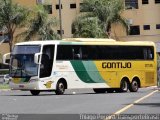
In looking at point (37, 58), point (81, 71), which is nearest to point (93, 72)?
point (81, 71)

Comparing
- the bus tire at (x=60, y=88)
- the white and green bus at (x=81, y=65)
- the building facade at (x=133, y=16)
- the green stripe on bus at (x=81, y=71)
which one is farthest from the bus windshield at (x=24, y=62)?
the building facade at (x=133, y=16)

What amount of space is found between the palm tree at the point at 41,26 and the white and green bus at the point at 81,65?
86.7 ft

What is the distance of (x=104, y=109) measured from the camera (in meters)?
20.2

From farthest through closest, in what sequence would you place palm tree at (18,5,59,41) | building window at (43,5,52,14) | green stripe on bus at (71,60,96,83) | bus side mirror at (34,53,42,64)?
1. building window at (43,5,52,14)
2. palm tree at (18,5,59,41)
3. green stripe on bus at (71,60,96,83)
4. bus side mirror at (34,53,42,64)

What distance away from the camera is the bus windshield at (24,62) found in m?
33.2

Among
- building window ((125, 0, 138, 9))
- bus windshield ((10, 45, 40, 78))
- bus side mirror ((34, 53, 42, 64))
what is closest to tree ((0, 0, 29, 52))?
building window ((125, 0, 138, 9))

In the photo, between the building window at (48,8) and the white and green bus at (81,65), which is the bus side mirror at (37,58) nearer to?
the white and green bus at (81,65)

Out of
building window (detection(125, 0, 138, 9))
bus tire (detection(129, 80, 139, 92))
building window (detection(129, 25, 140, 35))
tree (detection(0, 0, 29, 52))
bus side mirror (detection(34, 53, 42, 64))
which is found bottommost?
bus tire (detection(129, 80, 139, 92))

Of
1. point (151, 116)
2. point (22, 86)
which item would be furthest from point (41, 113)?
point (22, 86)

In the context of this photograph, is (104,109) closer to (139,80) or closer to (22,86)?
(22,86)

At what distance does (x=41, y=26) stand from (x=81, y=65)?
2988 centimetres

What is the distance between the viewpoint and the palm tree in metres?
63.6

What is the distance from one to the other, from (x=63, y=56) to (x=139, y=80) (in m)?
6.56

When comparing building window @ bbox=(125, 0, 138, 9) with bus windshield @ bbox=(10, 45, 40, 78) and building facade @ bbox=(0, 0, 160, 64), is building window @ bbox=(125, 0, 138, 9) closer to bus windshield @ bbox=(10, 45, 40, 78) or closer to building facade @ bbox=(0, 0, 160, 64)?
building facade @ bbox=(0, 0, 160, 64)
